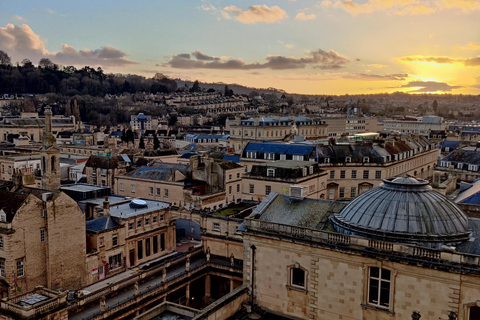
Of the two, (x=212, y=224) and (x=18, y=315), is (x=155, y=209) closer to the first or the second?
(x=212, y=224)

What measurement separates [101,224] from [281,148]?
3093cm

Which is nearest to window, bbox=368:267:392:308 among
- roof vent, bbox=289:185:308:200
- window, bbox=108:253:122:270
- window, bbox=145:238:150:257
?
roof vent, bbox=289:185:308:200

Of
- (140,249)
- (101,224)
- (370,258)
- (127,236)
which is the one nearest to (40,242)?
(101,224)

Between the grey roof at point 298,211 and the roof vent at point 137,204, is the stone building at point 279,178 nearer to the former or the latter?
the roof vent at point 137,204

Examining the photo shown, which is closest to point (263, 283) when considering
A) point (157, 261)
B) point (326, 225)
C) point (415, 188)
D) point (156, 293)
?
point (326, 225)

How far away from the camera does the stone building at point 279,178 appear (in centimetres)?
4644

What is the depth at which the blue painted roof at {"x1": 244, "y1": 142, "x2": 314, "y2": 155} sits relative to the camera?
5878 centimetres

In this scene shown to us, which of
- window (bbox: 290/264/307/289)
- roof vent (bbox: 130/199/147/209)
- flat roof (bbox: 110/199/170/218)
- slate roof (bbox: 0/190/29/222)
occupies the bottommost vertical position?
flat roof (bbox: 110/199/170/218)

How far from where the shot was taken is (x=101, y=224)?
126 ft

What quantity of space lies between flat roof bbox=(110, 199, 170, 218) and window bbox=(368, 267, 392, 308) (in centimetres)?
2706

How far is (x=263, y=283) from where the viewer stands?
22781mm

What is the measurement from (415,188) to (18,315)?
2287 centimetres

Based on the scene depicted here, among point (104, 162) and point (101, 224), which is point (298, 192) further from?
point (104, 162)

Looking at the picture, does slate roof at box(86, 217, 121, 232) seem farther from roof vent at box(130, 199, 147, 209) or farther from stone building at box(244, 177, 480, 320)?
stone building at box(244, 177, 480, 320)
